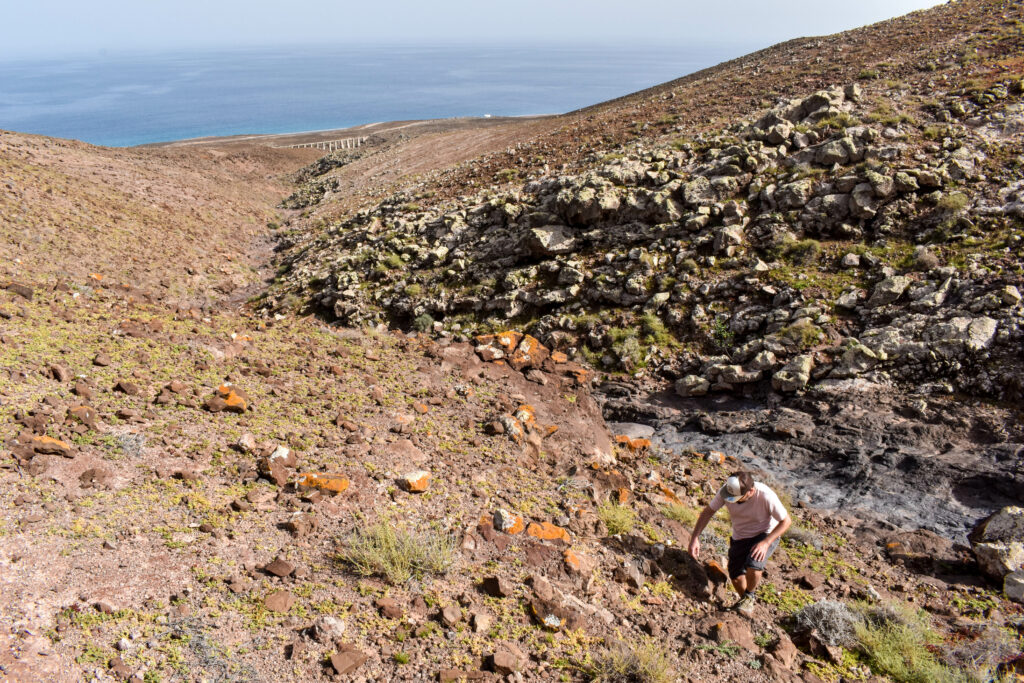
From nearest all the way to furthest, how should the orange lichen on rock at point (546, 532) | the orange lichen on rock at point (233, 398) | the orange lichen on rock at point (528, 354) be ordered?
the orange lichen on rock at point (546, 532) < the orange lichen on rock at point (233, 398) < the orange lichen on rock at point (528, 354)

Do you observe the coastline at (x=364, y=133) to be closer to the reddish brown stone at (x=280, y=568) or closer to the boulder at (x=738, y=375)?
the boulder at (x=738, y=375)

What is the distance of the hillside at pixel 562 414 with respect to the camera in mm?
4559

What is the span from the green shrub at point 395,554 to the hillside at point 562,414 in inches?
1.3

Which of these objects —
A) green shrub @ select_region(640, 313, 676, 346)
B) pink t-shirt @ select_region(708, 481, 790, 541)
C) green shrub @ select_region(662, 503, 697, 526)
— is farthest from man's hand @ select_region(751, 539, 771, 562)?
green shrub @ select_region(640, 313, 676, 346)

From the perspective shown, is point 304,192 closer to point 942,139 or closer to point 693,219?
point 693,219

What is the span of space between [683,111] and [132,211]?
20.7m

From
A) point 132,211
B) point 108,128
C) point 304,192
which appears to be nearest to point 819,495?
point 132,211

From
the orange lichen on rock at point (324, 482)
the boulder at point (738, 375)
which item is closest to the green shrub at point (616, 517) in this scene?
the orange lichen on rock at point (324, 482)

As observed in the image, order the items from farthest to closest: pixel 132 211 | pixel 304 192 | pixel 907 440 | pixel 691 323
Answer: pixel 304 192, pixel 132 211, pixel 691 323, pixel 907 440

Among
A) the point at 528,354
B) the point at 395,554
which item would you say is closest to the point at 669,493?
the point at 395,554

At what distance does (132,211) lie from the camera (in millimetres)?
19688

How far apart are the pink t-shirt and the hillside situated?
72 centimetres

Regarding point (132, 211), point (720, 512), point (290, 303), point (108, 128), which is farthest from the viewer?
point (108, 128)

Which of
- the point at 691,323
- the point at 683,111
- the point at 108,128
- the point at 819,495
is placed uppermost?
the point at 108,128
